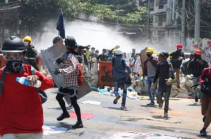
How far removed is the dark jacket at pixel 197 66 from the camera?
47.9 feet

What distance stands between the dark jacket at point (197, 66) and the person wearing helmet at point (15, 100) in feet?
35.5

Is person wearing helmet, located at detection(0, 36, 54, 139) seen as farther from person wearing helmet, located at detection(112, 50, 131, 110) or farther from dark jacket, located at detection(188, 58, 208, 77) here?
dark jacket, located at detection(188, 58, 208, 77)

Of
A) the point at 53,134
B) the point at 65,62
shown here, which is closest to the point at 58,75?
the point at 65,62

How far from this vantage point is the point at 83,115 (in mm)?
10430

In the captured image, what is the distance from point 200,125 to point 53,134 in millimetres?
4249

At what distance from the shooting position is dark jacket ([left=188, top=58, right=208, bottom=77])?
14586 millimetres

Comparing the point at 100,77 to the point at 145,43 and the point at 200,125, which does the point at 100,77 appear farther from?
the point at 145,43

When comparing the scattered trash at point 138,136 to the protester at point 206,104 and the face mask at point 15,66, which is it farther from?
the face mask at point 15,66

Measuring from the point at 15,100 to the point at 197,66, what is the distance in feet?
36.1

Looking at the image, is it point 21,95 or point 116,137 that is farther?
point 116,137

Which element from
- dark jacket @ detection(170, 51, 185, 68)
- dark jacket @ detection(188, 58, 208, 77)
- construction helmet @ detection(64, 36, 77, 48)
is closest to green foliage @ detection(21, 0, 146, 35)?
dark jacket @ detection(170, 51, 185, 68)

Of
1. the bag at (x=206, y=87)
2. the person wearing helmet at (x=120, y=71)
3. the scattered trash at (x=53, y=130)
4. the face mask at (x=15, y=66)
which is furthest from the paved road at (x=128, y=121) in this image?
the face mask at (x=15, y=66)

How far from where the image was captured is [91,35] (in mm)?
57219

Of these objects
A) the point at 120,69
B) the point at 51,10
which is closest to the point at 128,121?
the point at 120,69
